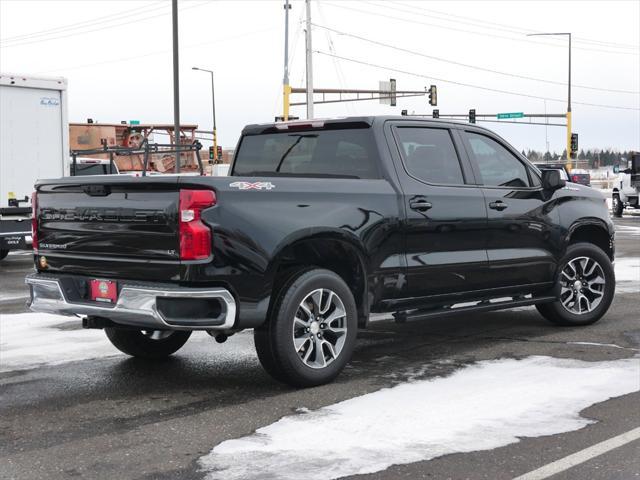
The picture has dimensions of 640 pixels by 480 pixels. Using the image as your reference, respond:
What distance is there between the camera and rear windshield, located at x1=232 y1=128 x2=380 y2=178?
698 centimetres

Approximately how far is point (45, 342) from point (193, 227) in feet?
10.3

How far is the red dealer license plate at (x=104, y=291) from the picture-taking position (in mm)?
5953

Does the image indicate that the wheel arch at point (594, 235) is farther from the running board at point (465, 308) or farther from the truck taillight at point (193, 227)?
the truck taillight at point (193, 227)

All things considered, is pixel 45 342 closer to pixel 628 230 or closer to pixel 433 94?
pixel 628 230

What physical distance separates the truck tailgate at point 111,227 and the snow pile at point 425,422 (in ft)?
4.37

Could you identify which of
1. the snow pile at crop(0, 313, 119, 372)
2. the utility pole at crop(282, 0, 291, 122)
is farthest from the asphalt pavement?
the utility pole at crop(282, 0, 291, 122)

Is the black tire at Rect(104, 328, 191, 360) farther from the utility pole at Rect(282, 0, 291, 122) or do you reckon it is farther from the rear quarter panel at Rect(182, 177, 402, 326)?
the utility pole at Rect(282, 0, 291, 122)

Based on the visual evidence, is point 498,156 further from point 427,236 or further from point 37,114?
point 37,114

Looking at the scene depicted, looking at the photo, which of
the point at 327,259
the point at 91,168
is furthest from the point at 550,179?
the point at 91,168

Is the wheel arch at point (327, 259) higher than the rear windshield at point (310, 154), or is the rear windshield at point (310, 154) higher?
the rear windshield at point (310, 154)

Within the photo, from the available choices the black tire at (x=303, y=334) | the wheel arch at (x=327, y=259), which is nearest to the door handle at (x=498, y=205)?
the wheel arch at (x=327, y=259)

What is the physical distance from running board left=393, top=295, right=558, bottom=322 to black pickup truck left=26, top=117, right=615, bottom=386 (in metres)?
0.02

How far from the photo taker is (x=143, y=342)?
24.1ft

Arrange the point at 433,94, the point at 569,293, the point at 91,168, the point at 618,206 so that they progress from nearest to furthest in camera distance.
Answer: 1. the point at 569,293
2. the point at 91,168
3. the point at 618,206
4. the point at 433,94
